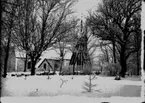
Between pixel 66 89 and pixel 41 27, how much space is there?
5.61 ft

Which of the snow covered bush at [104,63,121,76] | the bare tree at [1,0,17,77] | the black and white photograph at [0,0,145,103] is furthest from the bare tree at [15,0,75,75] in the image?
the snow covered bush at [104,63,121,76]

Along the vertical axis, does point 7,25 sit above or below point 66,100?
above

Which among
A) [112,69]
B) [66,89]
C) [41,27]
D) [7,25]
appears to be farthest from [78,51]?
[7,25]

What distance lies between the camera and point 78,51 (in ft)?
14.5

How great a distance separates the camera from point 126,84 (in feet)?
12.8

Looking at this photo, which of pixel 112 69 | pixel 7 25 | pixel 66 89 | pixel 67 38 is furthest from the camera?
pixel 67 38

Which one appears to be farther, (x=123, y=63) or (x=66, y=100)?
(x=123, y=63)

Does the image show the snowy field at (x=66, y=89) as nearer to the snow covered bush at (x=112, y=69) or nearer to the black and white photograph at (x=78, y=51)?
the black and white photograph at (x=78, y=51)

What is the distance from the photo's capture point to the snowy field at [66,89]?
11.6ft

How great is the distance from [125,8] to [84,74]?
5.40 ft

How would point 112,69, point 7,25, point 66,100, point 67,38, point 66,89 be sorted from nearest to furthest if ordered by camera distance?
1. point 66,100
2. point 66,89
3. point 7,25
4. point 112,69
5. point 67,38

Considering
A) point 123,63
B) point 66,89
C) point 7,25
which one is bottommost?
point 66,89

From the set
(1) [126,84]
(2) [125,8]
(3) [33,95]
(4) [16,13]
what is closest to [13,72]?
(3) [33,95]

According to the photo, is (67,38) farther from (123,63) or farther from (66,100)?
(66,100)
